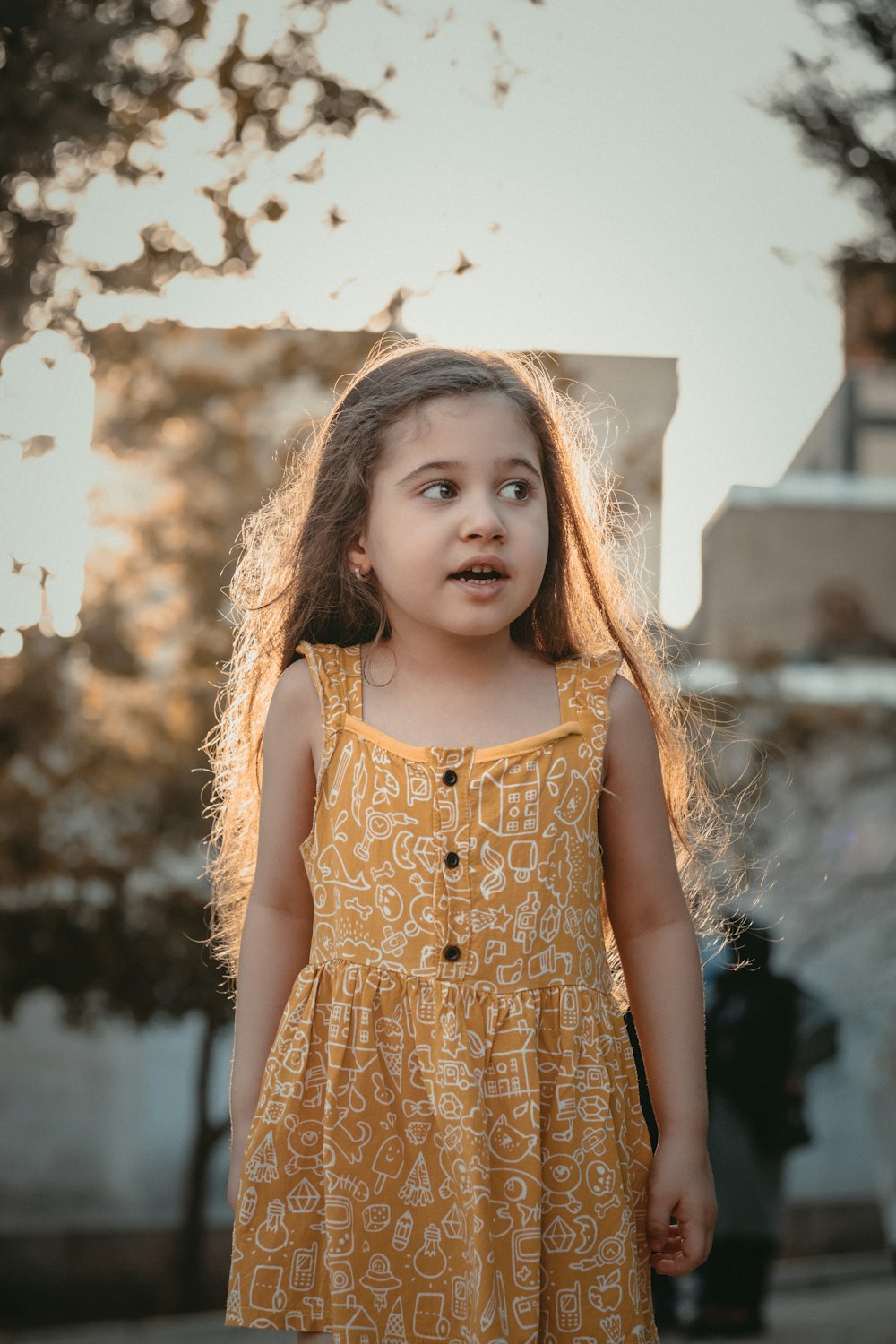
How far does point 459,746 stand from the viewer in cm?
141

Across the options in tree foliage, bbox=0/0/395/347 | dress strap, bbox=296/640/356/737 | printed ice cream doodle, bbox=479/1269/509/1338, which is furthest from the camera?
tree foliage, bbox=0/0/395/347

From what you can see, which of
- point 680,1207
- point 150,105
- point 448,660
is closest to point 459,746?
point 448,660

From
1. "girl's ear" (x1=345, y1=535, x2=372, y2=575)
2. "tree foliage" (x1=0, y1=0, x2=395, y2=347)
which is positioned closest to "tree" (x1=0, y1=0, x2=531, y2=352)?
"tree foliage" (x1=0, y1=0, x2=395, y2=347)

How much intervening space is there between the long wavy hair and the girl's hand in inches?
10.4

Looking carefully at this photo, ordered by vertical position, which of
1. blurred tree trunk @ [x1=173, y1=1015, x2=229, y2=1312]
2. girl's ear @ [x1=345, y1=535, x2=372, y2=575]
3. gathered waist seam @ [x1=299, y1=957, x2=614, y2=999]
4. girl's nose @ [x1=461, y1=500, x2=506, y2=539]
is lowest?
blurred tree trunk @ [x1=173, y1=1015, x2=229, y2=1312]

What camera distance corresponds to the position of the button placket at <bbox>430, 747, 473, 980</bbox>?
1349 mm

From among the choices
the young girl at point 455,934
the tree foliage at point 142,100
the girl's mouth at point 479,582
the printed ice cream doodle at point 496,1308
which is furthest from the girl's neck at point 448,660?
the tree foliage at point 142,100

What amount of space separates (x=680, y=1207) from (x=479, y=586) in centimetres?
65

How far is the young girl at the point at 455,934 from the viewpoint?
1303mm

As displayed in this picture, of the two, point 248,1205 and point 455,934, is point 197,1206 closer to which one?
point 248,1205

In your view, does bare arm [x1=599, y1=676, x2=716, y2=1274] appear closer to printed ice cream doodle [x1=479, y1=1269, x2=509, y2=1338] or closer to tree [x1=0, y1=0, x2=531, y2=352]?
printed ice cream doodle [x1=479, y1=1269, x2=509, y2=1338]

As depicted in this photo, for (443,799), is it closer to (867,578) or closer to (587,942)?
(587,942)

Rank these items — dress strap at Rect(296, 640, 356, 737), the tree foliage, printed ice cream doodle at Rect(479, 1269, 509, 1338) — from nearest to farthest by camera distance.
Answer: printed ice cream doodle at Rect(479, 1269, 509, 1338)
dress strap at Rect(296, 640, 356, 737)
the tree foliage

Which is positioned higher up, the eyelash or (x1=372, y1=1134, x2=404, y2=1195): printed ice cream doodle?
the eyelash
